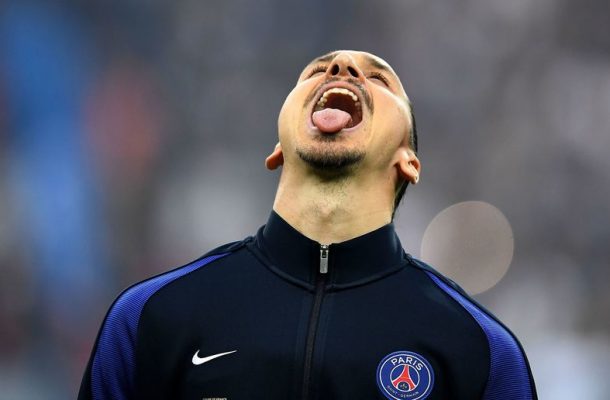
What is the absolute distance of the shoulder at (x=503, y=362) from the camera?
3.03m

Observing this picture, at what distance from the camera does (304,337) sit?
2990 millimetres

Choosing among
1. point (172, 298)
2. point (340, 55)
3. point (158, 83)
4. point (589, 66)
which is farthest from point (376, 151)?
point (589, 66)

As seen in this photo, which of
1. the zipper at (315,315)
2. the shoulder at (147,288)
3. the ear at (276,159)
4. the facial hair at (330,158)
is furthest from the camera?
the ear at (276,159)

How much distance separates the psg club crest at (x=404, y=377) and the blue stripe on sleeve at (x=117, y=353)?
1.00 m

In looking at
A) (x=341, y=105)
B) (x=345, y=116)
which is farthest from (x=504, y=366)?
(x=341, y=105)

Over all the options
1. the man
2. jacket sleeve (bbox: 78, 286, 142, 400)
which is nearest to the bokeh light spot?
the man

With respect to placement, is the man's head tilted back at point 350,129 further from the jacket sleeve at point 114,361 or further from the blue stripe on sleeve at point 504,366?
the jacket sleeve at point 114,361

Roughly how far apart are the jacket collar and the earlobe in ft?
0.93

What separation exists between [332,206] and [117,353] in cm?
108

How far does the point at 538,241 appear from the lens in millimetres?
21359

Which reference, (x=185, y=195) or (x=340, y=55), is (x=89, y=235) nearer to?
(x=185, y=195)

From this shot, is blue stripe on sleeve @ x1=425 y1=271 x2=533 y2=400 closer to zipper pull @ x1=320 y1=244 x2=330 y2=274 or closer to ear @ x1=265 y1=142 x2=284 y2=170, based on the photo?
zipper pull @ x1=320 y1=244 x2=330 y2=274

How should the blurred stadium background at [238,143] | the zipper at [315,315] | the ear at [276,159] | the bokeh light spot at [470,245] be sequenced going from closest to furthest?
1. the zipper at [315,315]
2. the ear at [276,159]
3. the blurred stadium background at [238,143]
4. the bokeh light spot at [470,245]

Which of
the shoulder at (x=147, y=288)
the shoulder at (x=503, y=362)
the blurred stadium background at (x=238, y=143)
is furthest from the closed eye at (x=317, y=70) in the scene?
the blurred stadium background at (x=238, y=143)
